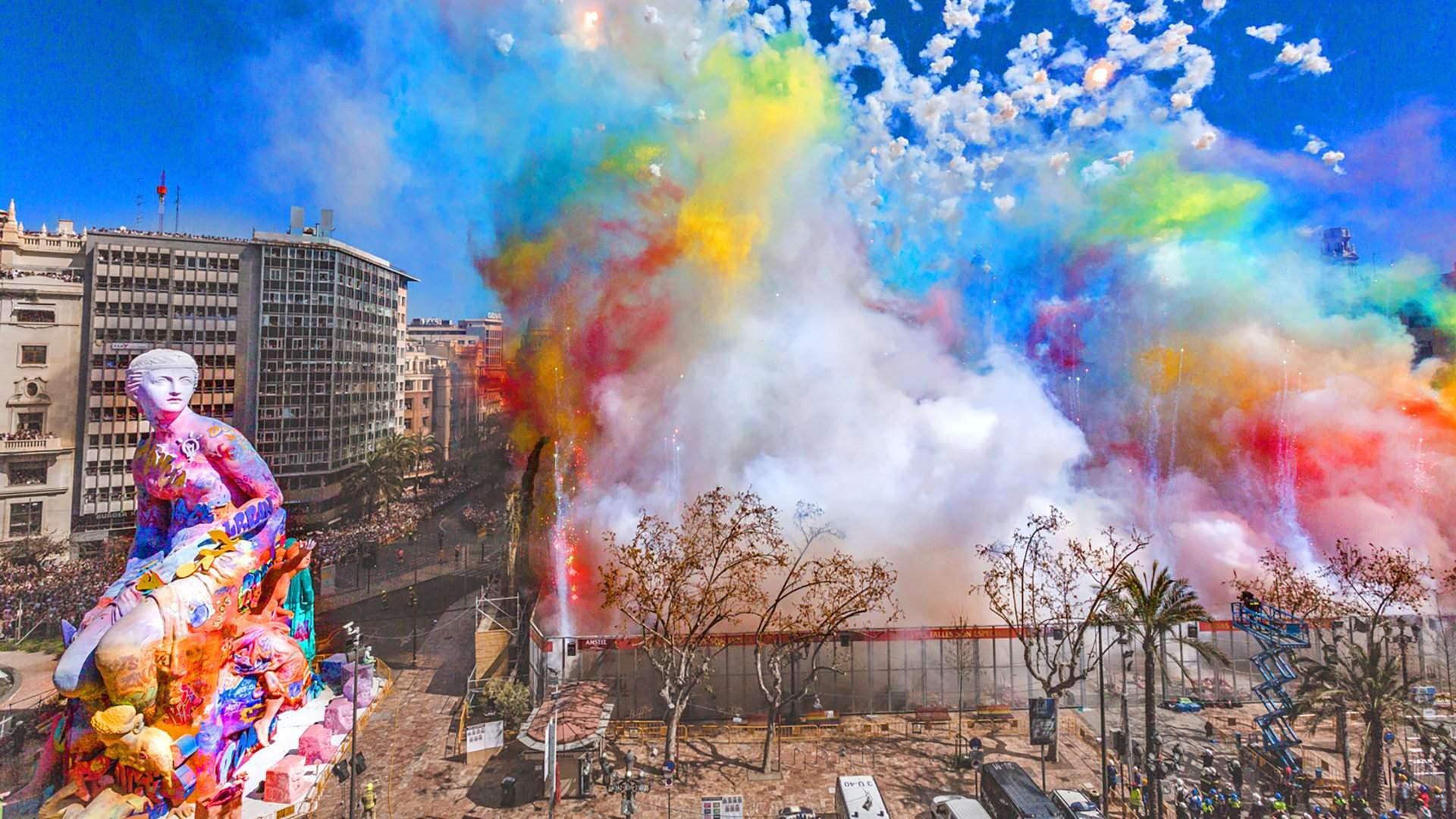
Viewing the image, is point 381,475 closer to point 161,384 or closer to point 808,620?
point 161,384

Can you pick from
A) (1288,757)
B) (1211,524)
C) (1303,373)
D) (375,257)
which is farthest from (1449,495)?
(375,257)

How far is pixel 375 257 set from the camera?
32625 mm

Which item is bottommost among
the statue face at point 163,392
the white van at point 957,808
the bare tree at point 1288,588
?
the white van at point 957,808

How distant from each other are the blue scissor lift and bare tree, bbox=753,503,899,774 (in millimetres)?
9003

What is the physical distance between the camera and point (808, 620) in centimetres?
1870

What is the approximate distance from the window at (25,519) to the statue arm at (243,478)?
55.9 feet

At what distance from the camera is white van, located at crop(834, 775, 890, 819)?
13.1 m

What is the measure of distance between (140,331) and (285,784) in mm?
20915

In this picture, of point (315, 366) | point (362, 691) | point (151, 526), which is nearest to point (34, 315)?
point (315, 366)

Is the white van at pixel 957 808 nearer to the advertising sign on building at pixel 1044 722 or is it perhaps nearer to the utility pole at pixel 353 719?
the advertising sign on building at pixel 1044 722

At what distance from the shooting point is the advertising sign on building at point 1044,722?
1655 centimetres

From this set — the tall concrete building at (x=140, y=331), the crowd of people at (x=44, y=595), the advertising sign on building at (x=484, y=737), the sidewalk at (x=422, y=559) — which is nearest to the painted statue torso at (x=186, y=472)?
the advertising sign on building at (x=484, y=737)

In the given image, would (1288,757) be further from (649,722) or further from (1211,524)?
(649,722)

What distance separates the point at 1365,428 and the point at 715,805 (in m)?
29.5
